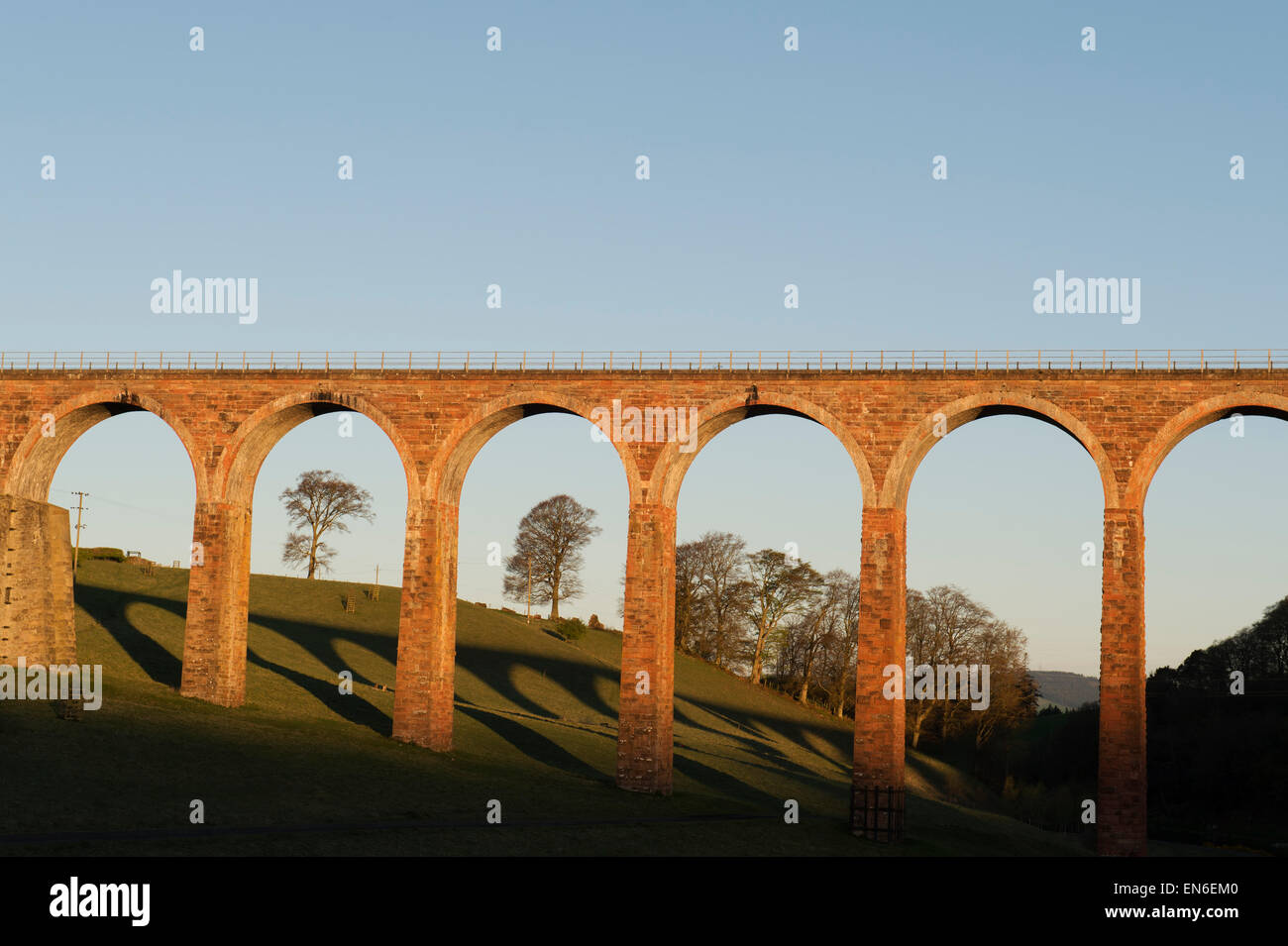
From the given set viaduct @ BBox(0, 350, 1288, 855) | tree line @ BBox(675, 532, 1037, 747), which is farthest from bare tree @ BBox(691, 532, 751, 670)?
viaduct @ BBox(0, 350, 1288, 855)

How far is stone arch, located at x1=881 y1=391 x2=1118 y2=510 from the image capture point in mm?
43938

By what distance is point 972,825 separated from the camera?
52250 mm

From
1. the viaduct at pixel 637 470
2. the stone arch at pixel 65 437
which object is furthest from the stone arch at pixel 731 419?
the stone arch at pixel 65 437

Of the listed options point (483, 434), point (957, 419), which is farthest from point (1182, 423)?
point (483, 434)

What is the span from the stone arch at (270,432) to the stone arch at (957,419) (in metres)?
16.3

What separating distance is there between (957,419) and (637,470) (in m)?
10.8

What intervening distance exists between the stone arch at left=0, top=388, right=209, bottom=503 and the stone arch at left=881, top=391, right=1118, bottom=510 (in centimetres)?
2402

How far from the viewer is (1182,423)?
43375 millimetres

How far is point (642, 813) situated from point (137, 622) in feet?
113

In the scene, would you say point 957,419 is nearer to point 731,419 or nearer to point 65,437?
point 731,419

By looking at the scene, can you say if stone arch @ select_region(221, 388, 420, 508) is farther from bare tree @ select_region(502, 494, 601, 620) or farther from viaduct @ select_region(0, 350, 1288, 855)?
bare tree @ select_region(502, 494, 601, 620)

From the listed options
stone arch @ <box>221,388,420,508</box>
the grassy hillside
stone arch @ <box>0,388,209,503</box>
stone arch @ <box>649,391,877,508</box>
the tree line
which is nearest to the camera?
the grassy hillside

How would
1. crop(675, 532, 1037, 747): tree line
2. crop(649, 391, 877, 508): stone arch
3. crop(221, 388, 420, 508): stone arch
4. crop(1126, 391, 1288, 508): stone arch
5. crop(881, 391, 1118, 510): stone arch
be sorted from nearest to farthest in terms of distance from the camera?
1. crop(1126, 391, 1288, 508): stone arch
2. crop(881, 391, 1118, 510): stone arch
3. crop(649, 391, 877, 508): stone arch
4. crop(221, 388, 420, 508): stone arch
5. crop(675, 532, 1037, 747): tree line
